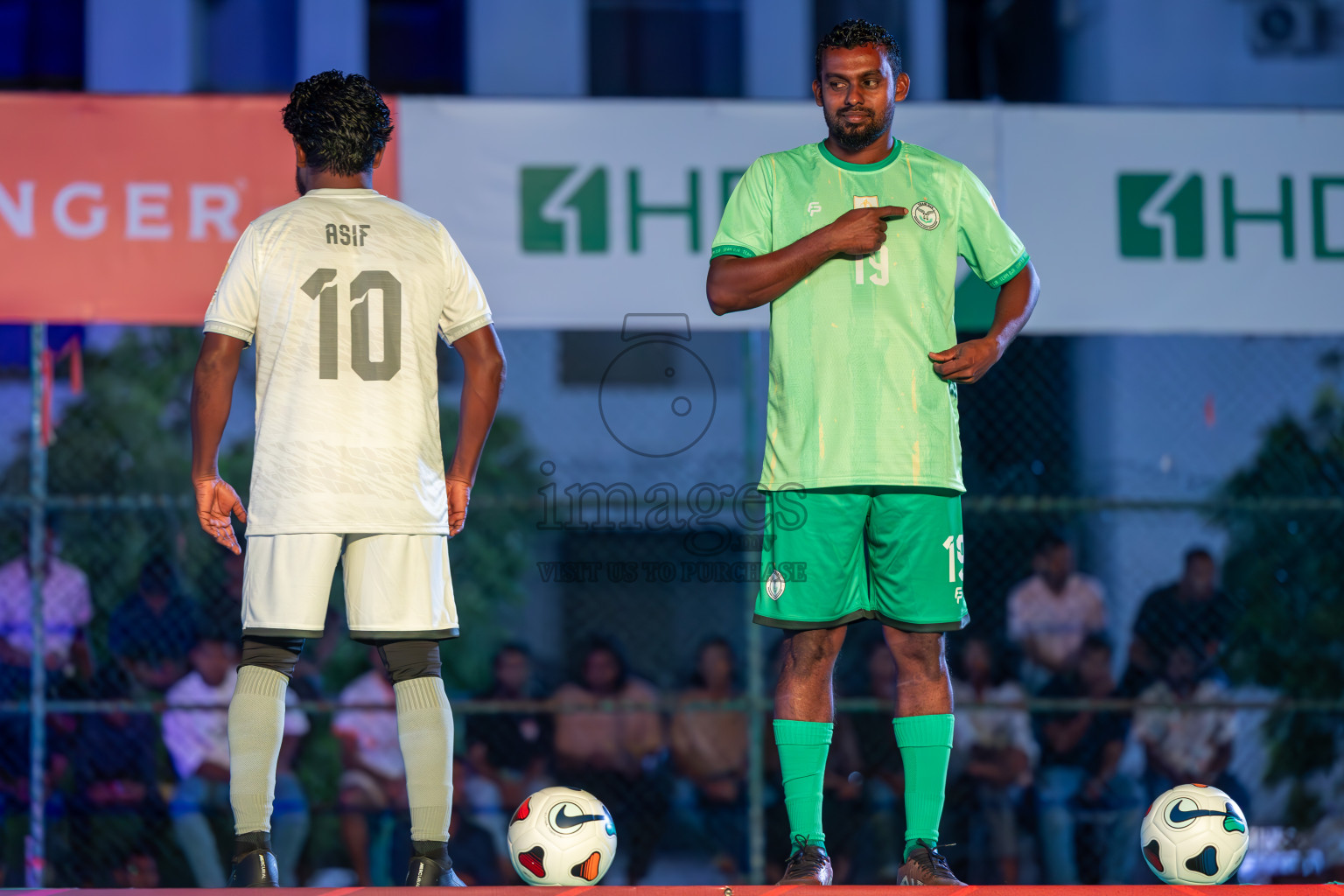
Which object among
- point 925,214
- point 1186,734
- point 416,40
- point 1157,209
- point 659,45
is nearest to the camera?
point 925,214

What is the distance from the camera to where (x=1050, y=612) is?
630cm

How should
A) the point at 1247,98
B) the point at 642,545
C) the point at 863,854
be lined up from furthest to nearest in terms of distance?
the point at 642,545 → the point at 1247,98 → the point at 863,854

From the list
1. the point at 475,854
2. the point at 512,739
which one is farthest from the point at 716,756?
the point at 475,854

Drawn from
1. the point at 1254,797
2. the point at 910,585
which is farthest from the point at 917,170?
the point at 1254,797

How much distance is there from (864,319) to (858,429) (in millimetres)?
220

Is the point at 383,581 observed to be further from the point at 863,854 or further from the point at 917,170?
the point at 863,854

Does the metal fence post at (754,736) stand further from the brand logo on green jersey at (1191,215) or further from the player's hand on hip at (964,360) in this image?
the player's hand on hip at (964,360)

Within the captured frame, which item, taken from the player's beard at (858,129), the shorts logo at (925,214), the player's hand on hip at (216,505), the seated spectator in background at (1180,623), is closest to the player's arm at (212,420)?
the player's hand on hip at (216,505)

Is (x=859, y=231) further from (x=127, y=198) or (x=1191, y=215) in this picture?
(x=127, y=198)

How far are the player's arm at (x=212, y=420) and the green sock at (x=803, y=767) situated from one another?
45.3 inches

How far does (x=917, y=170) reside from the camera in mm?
2875

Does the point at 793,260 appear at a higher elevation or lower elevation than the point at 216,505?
higher

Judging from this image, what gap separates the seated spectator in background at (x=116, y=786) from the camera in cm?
550

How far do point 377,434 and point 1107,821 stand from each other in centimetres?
411
